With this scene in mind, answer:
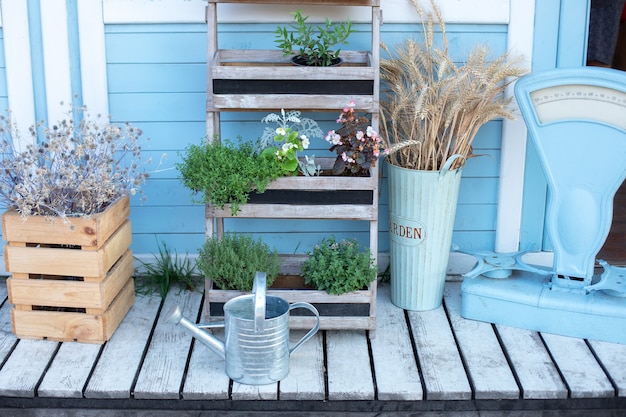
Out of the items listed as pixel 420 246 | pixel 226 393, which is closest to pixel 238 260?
pixel 226 393

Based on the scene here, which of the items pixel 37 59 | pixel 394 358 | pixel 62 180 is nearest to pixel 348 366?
pixel 394 358

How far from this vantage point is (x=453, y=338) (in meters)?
2.85

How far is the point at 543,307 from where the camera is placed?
2848mm

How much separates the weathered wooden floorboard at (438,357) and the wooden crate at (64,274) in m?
1.11

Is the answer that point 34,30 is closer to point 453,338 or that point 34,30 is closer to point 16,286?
point 16,286

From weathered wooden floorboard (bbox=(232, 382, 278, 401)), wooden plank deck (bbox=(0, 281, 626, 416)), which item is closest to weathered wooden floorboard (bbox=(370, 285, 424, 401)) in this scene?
wooden plank deck (bbox=(0, 281, 626, 416))

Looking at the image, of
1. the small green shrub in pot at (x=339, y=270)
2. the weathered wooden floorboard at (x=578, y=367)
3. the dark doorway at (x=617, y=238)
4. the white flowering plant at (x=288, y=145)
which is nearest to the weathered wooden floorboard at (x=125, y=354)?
the small green shrub in pot at (x=339, y=270)

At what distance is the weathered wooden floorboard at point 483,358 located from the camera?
2512 mm

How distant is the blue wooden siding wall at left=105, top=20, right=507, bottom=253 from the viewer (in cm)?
307

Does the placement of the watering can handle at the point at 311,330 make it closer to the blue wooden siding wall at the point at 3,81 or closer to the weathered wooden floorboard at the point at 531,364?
the weathered wooden floorboard at the point at 531,364

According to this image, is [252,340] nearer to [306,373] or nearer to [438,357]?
[306,373]

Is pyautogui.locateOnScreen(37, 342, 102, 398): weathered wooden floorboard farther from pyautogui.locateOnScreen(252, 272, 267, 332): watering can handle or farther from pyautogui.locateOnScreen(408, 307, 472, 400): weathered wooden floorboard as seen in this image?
pyautogui.locateOnScreen(408, 307, 472, 400): weathered wooden floorboard

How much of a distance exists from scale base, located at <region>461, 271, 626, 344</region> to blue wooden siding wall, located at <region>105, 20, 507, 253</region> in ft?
1.34

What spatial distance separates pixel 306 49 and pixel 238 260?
2.93ft
